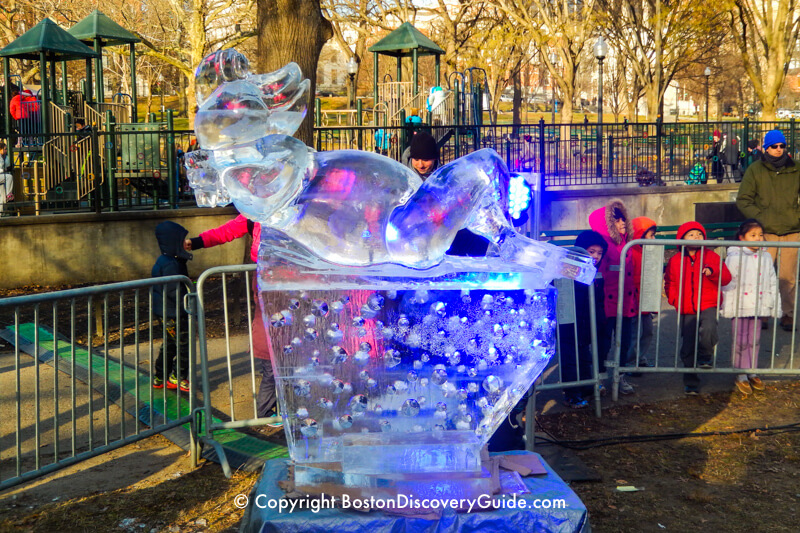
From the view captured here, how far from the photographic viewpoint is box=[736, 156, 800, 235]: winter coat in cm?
852

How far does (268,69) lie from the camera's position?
839 cm

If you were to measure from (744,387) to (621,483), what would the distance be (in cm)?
233

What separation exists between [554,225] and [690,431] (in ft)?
33.5

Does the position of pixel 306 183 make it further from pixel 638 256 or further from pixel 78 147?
pixel 78 147

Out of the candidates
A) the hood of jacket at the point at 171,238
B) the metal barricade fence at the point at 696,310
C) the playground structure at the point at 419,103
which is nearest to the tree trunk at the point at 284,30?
the hood of jacket at the point at 171,238

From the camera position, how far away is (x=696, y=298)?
6605 millimetres

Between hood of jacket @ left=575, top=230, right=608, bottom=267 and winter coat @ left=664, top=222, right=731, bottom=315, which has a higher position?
hood of jacket @ left=575, top=230, right=608, bottom=267

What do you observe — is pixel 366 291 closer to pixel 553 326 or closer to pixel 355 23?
pixel 553 326

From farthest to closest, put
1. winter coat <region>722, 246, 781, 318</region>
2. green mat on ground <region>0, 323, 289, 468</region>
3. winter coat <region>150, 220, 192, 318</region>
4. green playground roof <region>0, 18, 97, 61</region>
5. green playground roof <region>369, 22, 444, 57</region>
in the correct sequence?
green playground roof <region>369, 22, 444, 57</region> → green playground roof <region>0, 18, 97, 61</region> → winter coat <region>722, 246, 781, 318</region> → winter coat <region>150, 220, 192, 318</region> → green mat on ground <region>0, 323, 289, 468</region>

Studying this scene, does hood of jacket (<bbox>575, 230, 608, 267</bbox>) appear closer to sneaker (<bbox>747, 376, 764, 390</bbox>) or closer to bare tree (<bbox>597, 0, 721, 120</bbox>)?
sneaker (<bbox>747, 376, 764, 390</bbox>)

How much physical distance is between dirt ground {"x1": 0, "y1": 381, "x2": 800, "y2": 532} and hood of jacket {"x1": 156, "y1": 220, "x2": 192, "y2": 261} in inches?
62.6

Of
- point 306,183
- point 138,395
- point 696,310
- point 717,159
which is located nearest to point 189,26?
point 717,159

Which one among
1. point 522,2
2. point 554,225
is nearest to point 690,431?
point 554,225

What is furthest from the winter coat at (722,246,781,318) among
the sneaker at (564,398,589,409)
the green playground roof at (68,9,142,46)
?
the green playground roof at (68,9,142,46)
